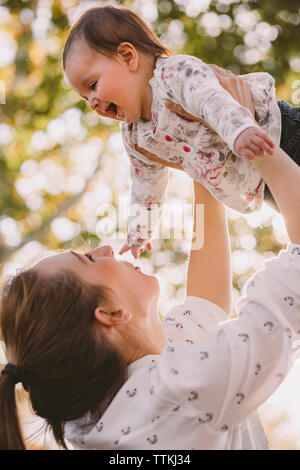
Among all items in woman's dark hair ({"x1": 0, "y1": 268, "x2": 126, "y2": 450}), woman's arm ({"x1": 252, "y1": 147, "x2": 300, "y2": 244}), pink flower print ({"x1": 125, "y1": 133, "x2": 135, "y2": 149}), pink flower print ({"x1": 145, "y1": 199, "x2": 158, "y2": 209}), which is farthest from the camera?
pink flower print ({"x1": 145, "y1": 199, "x2": 158, "y2": 209})

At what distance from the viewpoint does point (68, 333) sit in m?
1.52

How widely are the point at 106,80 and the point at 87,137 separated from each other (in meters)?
5.70

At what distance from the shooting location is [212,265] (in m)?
1.90

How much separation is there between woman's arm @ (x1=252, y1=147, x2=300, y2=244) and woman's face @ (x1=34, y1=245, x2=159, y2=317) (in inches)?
19.5

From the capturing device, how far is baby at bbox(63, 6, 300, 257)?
71.4 inches

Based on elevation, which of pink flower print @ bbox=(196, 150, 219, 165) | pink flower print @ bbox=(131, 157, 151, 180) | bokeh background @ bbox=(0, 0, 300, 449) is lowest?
bokeh background @ bbox=(0, 0, 300, 449)

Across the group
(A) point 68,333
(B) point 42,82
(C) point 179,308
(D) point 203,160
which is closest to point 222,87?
(D) point 203,160

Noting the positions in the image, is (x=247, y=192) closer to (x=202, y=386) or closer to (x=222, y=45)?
(x=202, y=386)

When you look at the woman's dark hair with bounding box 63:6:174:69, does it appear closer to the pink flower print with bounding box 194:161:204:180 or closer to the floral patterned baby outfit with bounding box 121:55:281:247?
the floral patterned baby outfit with bounding box 121:55:281:247

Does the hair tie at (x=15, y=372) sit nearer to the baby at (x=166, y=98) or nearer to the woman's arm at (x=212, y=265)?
the woman's arm at (x=212, y=265)

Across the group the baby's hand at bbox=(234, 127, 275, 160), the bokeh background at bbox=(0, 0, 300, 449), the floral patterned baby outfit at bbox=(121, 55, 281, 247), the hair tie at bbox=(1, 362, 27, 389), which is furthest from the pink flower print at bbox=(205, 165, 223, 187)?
the bokeh background at bbox=(0, 0, 300, 449)

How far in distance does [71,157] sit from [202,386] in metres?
6.63

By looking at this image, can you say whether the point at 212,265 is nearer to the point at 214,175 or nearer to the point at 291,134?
the point at 214,175

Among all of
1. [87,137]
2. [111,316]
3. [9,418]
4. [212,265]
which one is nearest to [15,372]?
[9,418]
